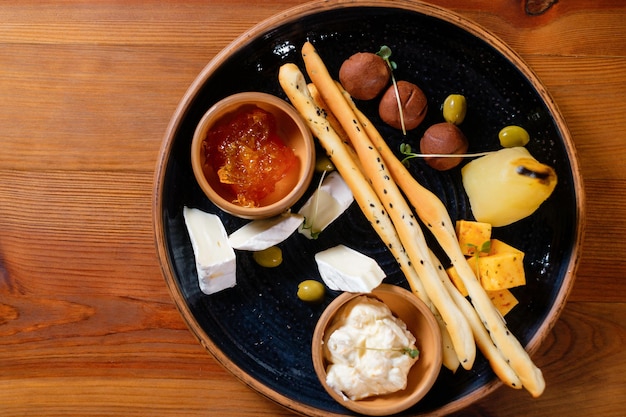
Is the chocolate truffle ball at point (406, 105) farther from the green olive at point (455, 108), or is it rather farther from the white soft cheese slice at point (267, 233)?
the white soft cheese slice at point (267, 233)

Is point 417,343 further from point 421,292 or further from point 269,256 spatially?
point 269,256

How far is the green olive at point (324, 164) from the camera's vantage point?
5.21 ft

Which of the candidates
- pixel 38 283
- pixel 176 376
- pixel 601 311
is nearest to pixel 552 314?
pixel 601 311

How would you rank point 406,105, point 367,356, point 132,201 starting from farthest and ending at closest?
point 132,201
point 406,105
point 367,356

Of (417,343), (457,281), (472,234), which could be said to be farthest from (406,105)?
(417,343)

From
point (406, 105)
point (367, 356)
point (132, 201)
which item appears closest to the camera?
point (367, 356)

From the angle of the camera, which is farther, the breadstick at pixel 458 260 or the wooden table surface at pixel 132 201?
the wooden table surface at pixel 132 201

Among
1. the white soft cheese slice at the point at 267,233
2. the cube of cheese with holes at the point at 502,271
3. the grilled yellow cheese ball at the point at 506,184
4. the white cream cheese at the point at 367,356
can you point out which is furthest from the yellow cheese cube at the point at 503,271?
the white soft cheese slice at the point at 267,233

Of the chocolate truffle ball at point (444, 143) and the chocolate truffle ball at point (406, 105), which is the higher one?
the chocolate truffle ball at point (406, 105)

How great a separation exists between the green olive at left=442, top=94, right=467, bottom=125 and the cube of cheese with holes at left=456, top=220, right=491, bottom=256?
0.90ft

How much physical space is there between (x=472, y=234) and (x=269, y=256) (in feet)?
1.78

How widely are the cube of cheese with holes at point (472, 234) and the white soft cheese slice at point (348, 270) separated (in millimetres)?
233

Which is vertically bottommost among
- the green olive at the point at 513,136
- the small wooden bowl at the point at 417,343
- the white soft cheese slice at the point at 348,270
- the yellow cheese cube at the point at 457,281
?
A: the small wooden bowl at the point at 417,343

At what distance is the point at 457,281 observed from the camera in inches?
62.1
